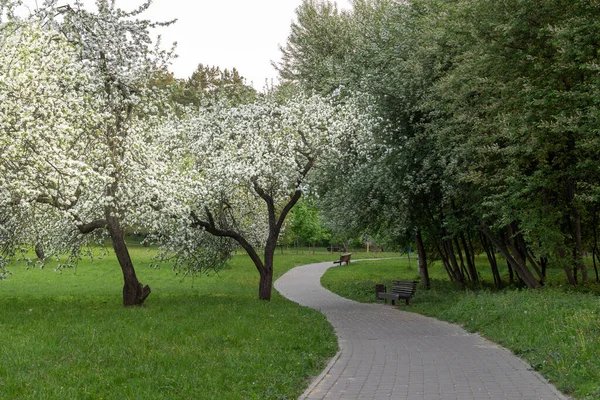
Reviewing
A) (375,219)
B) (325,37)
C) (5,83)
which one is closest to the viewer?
(5,83)

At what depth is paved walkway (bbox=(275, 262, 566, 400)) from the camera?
8.06 metres

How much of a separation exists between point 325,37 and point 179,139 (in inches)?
634

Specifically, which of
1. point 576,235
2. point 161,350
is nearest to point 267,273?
point 576,235

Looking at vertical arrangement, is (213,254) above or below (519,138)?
below

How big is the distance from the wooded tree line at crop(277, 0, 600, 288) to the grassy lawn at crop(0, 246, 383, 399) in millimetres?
5743

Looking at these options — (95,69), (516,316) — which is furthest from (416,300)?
(95,69)

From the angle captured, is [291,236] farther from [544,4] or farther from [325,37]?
[544,4]

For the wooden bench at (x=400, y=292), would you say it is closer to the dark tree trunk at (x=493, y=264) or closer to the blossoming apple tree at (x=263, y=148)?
the blossoming apple tree at (x=263, y=148)

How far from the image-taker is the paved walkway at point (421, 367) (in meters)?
8.06

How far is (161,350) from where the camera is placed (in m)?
10.6

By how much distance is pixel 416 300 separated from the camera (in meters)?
22.7

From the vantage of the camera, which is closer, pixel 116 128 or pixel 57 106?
pixel 57 106

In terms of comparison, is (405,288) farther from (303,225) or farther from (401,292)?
(303,225)

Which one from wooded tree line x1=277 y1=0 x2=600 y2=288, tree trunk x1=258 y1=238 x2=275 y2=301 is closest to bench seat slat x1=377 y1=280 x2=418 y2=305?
wooded tree line x1=277 y1=0 x2=600 y2=288
